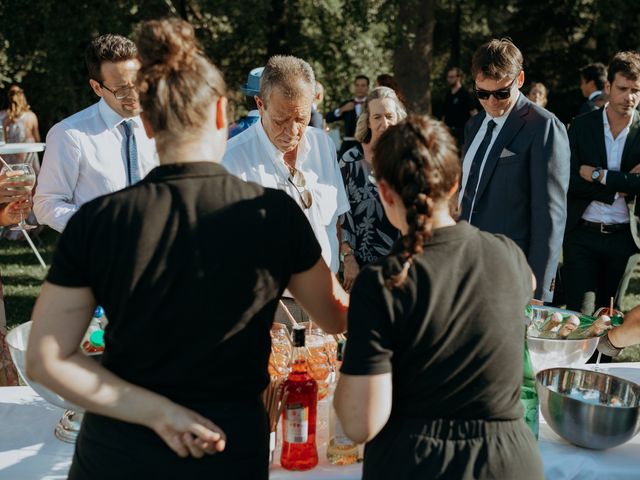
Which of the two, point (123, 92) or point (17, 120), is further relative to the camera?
point (17, 120)

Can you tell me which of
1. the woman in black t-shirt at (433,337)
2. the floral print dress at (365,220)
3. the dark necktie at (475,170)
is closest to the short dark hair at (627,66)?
the dark necktie at (475,170)

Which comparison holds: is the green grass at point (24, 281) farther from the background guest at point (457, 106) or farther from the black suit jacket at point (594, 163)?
the background guest at point (457, 106)

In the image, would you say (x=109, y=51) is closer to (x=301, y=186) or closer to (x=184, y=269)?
(x=301, y=186)

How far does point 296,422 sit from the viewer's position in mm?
1615

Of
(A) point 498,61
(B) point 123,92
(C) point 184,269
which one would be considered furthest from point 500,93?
(C) point 184,269

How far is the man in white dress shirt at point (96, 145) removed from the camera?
2701mm

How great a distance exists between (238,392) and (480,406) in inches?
18.1

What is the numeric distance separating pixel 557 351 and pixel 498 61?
4.38ft

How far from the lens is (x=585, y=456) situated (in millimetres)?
1743

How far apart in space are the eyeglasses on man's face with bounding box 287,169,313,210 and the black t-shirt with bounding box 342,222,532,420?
1394 mm

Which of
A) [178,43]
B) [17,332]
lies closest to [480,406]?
[178,43]

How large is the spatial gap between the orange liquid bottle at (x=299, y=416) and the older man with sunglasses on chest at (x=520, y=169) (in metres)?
1.54

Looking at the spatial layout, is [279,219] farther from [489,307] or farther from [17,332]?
[17,332]

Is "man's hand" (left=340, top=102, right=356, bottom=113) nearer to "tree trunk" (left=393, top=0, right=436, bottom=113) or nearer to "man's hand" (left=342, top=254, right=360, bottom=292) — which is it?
"tree trunk" (left=393, top=0, right=436, bottom=113)
